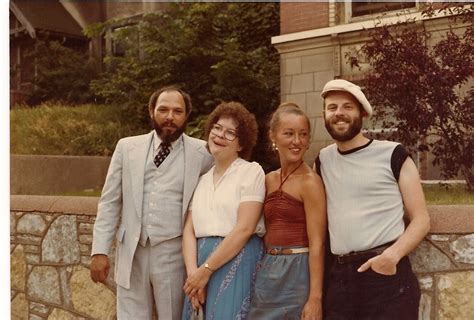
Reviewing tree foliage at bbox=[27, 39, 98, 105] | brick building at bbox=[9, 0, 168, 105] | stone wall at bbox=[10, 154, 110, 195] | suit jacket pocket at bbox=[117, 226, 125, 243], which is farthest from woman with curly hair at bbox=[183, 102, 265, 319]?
tree foliage at bbox=[27, 39, 98, 105]

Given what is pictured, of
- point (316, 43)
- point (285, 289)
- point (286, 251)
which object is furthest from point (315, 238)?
point (316, 43)

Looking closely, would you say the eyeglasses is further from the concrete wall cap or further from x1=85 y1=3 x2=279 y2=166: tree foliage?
x1=85 y1=3 x2=279 y2=166: tree foliage

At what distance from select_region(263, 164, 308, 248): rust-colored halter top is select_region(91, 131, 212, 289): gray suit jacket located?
45cm

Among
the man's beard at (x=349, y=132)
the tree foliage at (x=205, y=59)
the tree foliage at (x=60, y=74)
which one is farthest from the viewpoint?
the tree foliage at (x=60, y=74)

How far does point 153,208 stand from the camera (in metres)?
2.85

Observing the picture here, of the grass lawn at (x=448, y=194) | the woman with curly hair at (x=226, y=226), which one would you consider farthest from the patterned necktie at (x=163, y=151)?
the grass lawn at (x=448, y=194)

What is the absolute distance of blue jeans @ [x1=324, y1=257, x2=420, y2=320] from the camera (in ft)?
7.59

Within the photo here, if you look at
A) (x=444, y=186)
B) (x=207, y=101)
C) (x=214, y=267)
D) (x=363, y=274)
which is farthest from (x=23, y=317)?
(x=207, y=101)

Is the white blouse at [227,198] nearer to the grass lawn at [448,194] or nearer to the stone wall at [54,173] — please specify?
the grass lawn at [448,194]

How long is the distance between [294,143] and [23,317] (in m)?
2.67

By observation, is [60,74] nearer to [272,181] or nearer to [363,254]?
[272,181]

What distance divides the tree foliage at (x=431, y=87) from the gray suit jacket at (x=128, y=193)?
193cm

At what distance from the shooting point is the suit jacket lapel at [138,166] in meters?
2.85

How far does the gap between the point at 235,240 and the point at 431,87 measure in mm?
2230
